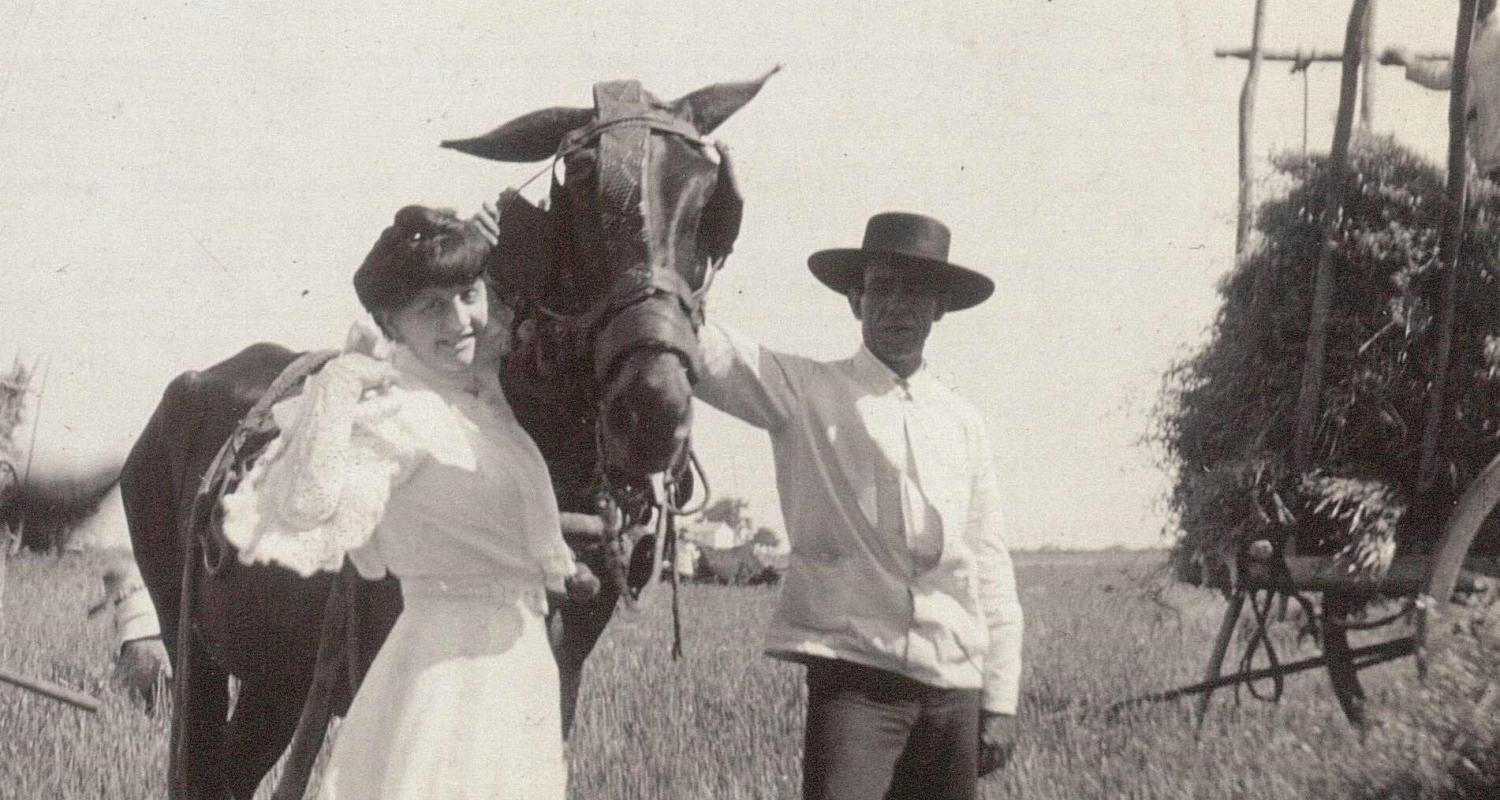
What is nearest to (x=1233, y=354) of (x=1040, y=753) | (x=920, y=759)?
(x=1040, y=753)

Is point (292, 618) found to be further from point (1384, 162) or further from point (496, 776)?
point (1384, 162)

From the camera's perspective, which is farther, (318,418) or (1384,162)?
(1384,162)

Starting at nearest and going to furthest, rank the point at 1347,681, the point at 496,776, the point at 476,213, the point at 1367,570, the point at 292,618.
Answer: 1. the point at 496,776
2. the point at 476,213
3. the point at 292,618
4. the point at 1367,570
5. the point at 1347,681

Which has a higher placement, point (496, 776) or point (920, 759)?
point (496, 776)

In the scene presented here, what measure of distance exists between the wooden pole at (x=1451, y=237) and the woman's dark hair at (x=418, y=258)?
3414 mm

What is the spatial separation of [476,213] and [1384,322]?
3711 mm

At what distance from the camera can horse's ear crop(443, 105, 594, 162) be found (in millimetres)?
2930

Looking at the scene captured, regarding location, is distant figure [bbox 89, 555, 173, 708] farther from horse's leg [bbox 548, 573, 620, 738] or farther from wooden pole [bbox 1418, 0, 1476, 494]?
wooden pole [bbox 1418, 0, 1476, 494]

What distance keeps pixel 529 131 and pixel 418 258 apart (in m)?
0.34

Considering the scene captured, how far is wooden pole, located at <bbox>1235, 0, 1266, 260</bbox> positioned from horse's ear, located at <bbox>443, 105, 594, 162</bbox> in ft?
12.6

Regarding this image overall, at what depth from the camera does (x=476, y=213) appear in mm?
3084

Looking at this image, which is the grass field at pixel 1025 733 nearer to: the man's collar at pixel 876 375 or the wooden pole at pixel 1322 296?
the wooden pole at pixel 1322 296

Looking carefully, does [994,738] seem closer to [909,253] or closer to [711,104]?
[909,253]

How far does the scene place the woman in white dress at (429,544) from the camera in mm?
2656
